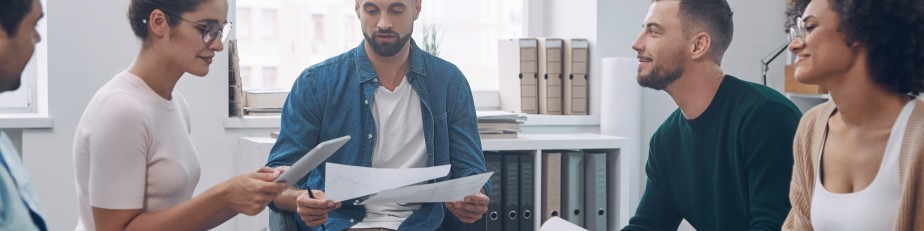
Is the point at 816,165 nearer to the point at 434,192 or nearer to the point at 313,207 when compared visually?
the point at 434,192

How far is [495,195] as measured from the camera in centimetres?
339

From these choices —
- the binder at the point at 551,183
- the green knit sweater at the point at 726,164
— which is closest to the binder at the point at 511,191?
the binder at the point at 551,183

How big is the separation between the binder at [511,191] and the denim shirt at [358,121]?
767mm

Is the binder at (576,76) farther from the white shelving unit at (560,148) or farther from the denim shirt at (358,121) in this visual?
the denim shirt at (358,121)

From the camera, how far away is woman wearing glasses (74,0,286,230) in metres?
1.82

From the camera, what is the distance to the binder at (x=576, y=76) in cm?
386

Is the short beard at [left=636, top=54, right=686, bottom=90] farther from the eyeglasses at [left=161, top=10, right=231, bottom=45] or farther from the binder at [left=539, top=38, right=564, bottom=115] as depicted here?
the binder at [left=539, top=38, right=564, bottom=115]

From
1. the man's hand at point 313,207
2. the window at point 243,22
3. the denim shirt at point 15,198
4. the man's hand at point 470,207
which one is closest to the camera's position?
the denim shirt at point 15,198

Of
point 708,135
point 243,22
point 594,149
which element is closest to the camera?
point 708,135

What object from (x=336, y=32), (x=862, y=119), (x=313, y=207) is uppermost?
(x=336, y=32)

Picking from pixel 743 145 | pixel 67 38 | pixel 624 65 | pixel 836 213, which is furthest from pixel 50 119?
pixel 836 213

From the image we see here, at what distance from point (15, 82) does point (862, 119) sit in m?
1.38

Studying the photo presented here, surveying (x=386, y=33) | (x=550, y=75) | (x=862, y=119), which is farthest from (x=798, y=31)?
(x=550, y=75)

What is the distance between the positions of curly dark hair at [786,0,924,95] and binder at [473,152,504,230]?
1818mm
